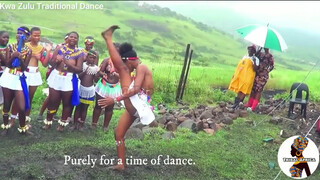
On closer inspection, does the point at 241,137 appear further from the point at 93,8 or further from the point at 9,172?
the point at 93,8

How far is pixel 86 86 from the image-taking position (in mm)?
6672

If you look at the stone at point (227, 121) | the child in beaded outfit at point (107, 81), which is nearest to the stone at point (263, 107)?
the stone at point (227, 121)

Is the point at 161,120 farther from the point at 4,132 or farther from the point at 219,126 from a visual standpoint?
the point at 4,132

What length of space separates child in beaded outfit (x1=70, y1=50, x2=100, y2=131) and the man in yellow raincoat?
435cm

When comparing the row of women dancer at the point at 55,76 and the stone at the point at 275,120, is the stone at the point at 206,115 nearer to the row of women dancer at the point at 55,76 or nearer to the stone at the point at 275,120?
the stone at the point at 275,120

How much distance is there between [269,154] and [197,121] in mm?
1752

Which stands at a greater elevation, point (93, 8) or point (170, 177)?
point (93, 8)

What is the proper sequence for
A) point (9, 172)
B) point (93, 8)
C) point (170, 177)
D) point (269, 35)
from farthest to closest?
point (93, 8)
point (269, 35)
point (170, 177)
point (9, 172)

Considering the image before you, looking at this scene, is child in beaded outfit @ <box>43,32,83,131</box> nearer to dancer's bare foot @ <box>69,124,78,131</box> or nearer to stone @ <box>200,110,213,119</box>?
dancer's bare foot @ <box>69,124,78,131</box>

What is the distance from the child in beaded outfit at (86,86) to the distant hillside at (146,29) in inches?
255

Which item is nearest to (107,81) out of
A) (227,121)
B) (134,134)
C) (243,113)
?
(134,134)

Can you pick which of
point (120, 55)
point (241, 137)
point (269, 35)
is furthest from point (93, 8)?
point (120, 55)

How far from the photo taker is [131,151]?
6.05 m

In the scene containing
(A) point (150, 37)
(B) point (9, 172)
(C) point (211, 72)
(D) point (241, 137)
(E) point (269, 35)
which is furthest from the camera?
(A) point (150, 37)
